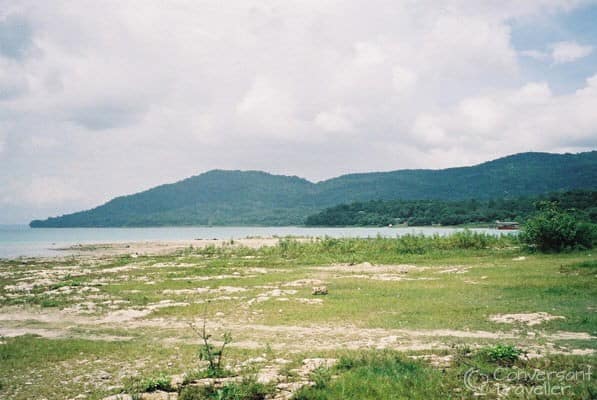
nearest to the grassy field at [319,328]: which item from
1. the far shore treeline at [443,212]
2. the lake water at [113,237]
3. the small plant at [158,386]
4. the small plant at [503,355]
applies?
the small plant at [503,355]

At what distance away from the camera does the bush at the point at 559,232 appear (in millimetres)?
35281

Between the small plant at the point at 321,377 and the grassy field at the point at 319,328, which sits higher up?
the small plant at the point at 321,377

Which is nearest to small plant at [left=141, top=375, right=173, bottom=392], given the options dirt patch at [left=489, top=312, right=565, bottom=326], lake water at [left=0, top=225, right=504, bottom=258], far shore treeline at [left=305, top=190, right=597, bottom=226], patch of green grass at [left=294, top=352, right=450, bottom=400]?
patch of green grass at [left=294, top=352, right=450, bottom=400]

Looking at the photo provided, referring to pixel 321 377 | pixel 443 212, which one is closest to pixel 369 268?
pixel 321 377

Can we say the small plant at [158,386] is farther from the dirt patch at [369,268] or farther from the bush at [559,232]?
the bush at [559,232]

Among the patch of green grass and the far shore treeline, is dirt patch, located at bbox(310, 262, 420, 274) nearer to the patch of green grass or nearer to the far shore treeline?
the patch of green grass

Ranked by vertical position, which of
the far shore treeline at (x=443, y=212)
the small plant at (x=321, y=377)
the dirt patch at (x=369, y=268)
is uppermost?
the far shore treeline at (x=443, y=212)

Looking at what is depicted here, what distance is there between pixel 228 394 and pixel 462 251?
3612 centimetres

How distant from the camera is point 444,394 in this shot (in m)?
8.08

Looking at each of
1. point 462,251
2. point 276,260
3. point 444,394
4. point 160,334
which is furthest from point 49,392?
point 462,251

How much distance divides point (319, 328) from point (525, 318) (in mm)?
7079

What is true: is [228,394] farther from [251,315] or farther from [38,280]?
[38,280]

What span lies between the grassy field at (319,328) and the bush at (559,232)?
3.42 meters

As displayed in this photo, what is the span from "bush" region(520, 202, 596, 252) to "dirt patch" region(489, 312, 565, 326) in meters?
23.1
